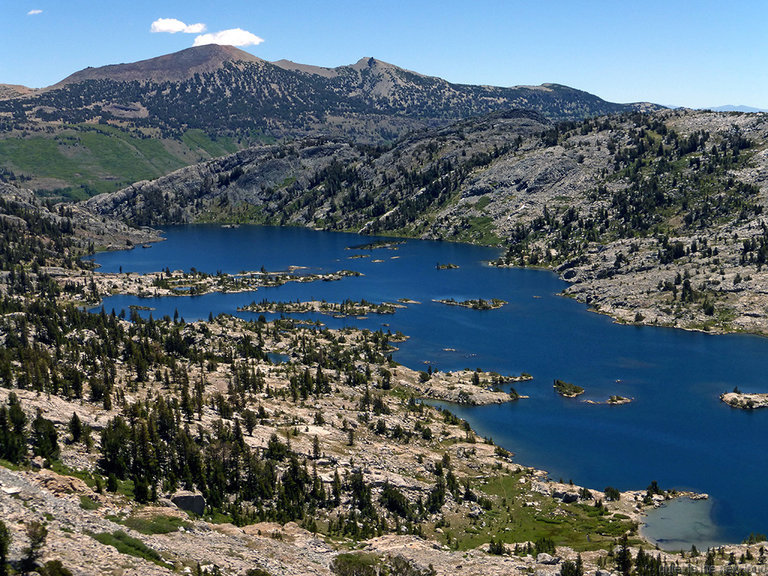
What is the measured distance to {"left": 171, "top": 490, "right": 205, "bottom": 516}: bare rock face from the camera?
67.4 metres

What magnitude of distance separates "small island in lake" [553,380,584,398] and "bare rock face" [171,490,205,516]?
264 ft

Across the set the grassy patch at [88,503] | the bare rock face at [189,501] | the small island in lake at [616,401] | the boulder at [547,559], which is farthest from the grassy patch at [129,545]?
the small island in lake at [616,401]

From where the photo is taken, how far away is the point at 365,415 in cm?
10881

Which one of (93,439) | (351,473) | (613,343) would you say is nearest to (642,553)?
(351,473)

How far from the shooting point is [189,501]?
68000 mm

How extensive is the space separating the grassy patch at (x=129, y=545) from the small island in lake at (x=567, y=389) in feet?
310

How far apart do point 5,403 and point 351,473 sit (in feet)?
123

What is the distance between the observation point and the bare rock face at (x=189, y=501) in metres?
67.4

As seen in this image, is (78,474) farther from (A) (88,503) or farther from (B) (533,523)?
(B) (533,523)

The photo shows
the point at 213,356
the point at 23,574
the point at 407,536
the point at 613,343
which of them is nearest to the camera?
the point at 23,574

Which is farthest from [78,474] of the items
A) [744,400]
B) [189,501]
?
[744,400]

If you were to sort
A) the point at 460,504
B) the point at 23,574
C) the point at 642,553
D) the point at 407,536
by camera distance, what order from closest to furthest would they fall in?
the point at 23,574, the point at 642,553, the point at 407,536, the point at 460,504

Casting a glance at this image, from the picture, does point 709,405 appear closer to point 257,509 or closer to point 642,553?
point 642,553

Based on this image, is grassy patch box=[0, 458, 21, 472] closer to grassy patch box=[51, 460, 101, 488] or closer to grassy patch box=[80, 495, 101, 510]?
grassy patch box=[51, 460, 101, 488]
